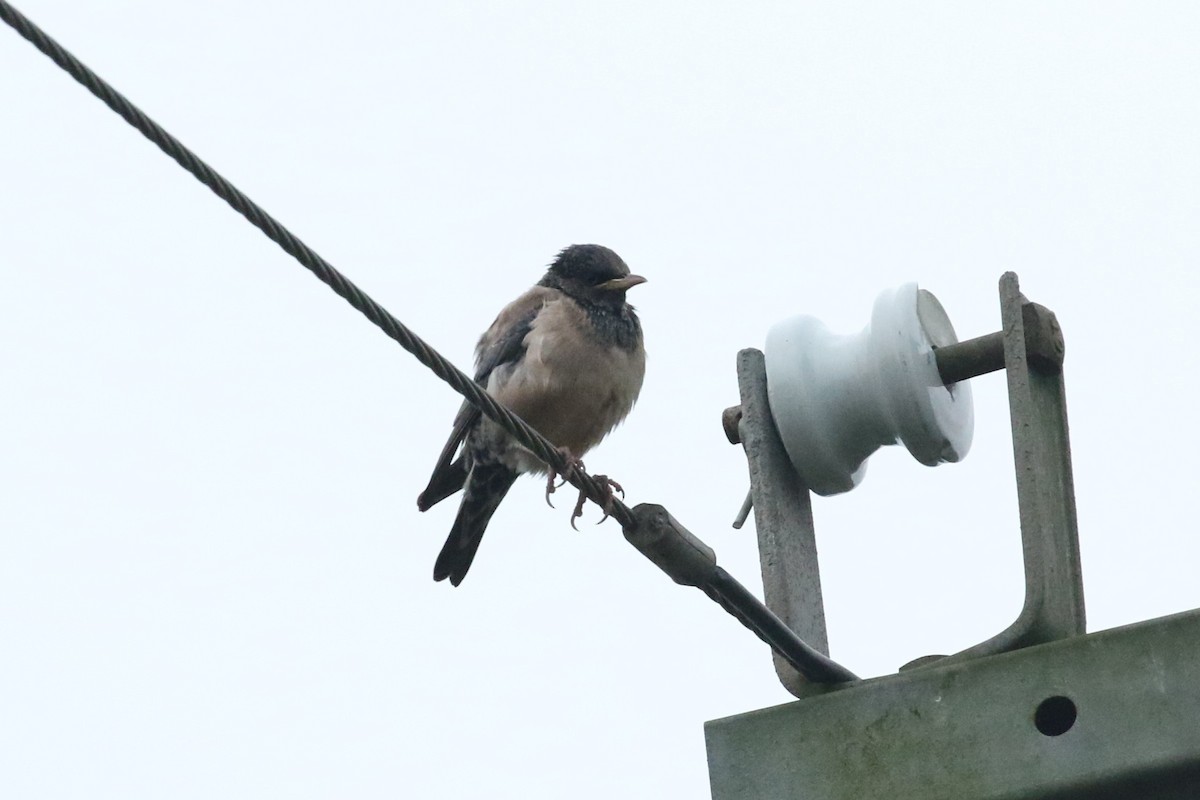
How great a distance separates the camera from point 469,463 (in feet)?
23.4

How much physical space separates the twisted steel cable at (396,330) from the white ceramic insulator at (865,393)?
1.50 feet

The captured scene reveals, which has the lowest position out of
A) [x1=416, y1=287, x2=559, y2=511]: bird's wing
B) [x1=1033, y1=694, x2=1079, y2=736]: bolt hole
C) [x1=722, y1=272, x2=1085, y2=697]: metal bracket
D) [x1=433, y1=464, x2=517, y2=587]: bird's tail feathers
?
[x1=1033, y1=694, x2=1079, y2=736]: bolt hole

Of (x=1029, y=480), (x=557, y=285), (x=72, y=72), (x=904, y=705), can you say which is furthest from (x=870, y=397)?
(x=557, y=285)

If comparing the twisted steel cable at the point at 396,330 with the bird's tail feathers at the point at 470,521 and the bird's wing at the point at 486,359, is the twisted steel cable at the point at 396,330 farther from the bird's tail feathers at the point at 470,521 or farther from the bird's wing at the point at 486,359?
the bird's tail feathers at the point at 470,521

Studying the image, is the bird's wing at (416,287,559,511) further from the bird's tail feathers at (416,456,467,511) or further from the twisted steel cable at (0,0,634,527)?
the twisted steel cable at (0,0,634,527)

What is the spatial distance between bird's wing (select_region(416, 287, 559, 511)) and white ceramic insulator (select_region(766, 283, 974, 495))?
8.98 feet

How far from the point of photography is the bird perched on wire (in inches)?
258

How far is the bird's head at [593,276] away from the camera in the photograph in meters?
6.93

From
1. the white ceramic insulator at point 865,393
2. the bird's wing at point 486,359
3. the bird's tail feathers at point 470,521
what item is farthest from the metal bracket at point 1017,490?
the bird's tail feathers at point 470,521

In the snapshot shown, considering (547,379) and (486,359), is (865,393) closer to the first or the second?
(547,379)

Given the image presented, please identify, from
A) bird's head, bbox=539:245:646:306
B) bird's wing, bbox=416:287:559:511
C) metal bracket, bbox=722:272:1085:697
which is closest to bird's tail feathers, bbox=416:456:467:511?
bird's wing, bbox=416:287:559:511

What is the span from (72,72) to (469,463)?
4367 mm

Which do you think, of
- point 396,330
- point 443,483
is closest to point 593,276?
point 443,483

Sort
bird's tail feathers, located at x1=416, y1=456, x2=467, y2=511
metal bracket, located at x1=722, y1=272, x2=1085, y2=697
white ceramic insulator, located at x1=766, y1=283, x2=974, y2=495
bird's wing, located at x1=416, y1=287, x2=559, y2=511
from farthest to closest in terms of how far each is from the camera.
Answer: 1. bird's tail feathers, located at x1=416, y1=456, x2=467, y2=511
2. bird's wing, located at x1=416, y1=287, x2=559, y2=511
3. white ceramic insulator, located at x1=766, y1=283, x2=974, y2=495
4. metal bracket, located at x1=722, y1=272, x2=1085, y2=697
